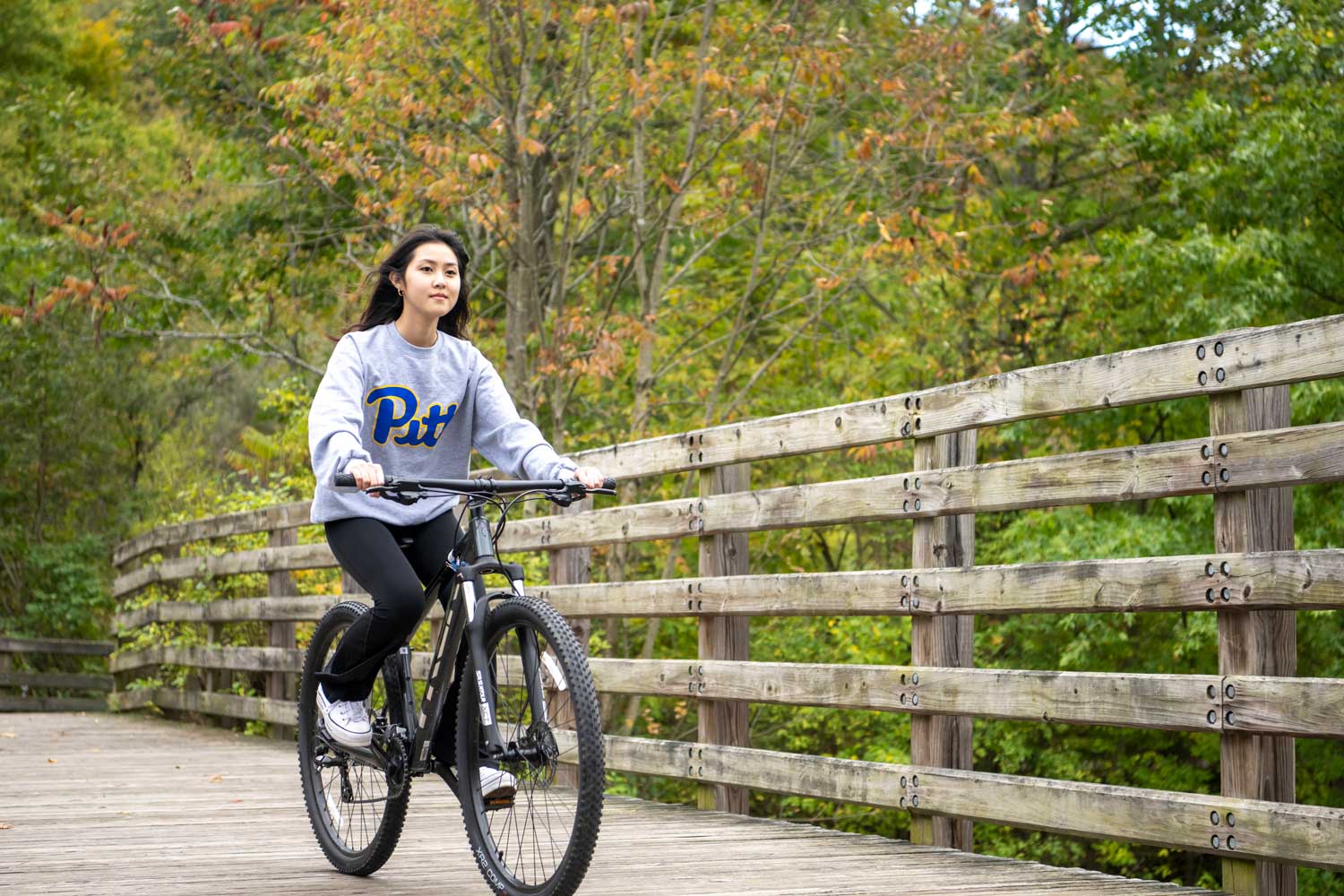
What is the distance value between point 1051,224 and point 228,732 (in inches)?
431

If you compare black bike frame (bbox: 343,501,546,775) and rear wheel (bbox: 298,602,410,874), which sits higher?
black bike frame (bbox: 343,501,546,775)

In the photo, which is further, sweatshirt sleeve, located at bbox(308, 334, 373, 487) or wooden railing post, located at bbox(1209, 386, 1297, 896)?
sweatshirt sleeve, located at bbox(308, 334, 373, 487)

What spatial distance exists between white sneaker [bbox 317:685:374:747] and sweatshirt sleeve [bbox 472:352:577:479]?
0.83m

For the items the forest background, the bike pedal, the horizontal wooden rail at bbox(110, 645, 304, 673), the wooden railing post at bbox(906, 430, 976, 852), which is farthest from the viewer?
the forest background

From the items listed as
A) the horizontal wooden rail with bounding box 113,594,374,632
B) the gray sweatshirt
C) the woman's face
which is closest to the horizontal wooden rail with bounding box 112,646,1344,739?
the gray sweatshirt

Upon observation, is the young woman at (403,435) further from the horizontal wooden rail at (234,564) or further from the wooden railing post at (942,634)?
the horizontal wooden rail at (234,564)

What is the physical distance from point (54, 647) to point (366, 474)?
15.3m

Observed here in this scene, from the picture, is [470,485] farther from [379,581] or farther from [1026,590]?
[1026,590]

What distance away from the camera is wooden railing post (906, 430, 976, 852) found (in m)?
5.30

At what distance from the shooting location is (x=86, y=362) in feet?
69.3

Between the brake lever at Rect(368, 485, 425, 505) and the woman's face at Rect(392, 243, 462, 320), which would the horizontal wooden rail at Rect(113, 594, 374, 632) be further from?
the brake lever at Rect(368, 485, 425, 505)

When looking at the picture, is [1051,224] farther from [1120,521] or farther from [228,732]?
[228,732]

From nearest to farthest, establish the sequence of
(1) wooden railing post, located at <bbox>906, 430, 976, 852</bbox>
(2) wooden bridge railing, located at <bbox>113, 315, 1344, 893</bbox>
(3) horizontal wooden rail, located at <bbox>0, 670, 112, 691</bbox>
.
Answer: (2) wooden bridge railing, located at <bbox>113, 315, 1344, 893</bbox>, (1) wooden railing post, located at <bbox>906, 430, 976, 852</bbox>, (3) horizontal wooden rail, located at <bbox>0, 670, 112, 691</bbox>

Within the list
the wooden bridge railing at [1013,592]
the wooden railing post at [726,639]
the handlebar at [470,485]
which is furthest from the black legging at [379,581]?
the wooden railing post at [726,639]
